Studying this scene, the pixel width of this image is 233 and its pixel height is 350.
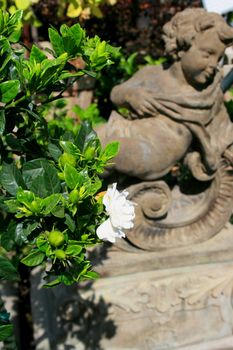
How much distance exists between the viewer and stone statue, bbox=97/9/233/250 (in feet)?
7.38

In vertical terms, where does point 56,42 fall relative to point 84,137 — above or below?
above

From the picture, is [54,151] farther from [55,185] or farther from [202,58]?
[202,58]

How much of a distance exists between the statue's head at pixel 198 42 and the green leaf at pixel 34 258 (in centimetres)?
140

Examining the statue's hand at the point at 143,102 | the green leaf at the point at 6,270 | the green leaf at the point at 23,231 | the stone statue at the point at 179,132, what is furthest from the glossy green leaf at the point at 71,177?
the statue's hand at the point at 143,102

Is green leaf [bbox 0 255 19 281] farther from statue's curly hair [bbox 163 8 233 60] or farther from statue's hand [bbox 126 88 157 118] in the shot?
statue's curly hair [bbox 163 8 233 60]

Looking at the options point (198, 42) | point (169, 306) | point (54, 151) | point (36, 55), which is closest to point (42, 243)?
point (54, 151)

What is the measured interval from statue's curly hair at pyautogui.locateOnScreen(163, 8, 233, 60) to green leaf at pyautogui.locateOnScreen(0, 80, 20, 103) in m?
1.31

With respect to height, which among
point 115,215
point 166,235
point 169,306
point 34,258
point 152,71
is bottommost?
point 169,306

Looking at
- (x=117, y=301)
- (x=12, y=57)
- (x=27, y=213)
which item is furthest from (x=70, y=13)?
(x=27, y=213)

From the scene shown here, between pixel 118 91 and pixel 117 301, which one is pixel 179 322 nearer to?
pixel 117 301

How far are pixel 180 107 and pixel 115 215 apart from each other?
127 centimetres

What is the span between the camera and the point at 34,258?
1.15 metres

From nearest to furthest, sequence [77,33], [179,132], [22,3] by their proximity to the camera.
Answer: [77,33], [179,132], [22,3]

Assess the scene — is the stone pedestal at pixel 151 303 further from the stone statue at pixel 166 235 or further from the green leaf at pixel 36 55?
the green leaf at pixel 36 55
